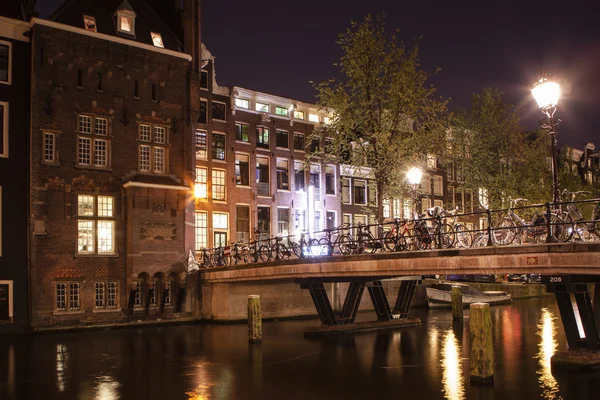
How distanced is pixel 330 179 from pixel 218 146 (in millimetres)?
11271

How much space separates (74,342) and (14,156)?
34.3 ft

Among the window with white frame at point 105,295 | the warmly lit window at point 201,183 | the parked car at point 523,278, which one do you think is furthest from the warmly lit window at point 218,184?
the parked car at point 523,278

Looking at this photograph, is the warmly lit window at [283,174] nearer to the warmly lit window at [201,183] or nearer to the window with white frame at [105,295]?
the warmly lit window at [201,183]

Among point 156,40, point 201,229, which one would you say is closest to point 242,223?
point 201,229

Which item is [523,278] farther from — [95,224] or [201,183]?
[95,224]

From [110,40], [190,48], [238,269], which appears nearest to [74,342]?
[238,269]

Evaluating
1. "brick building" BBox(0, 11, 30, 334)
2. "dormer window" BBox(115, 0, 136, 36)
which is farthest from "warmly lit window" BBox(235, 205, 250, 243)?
"brick building" BBox(0, 11, 30, 334)

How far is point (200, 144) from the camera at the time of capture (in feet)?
142

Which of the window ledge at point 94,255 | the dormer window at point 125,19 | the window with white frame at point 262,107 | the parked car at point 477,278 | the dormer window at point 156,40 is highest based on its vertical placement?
the dormer window at point 125,19

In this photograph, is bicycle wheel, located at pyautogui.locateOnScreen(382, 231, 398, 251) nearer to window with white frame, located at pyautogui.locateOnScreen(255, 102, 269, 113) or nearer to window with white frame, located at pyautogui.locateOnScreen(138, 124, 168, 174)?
window with white frame, located at pyautogui.locateOnScreen(138, 124, 168, 174)

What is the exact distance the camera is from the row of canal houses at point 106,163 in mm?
33469

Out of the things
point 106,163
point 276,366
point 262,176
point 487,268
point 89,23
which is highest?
point 89,23

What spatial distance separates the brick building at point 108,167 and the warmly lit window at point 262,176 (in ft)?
28.3

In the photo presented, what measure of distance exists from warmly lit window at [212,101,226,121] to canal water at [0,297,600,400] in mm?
15463
